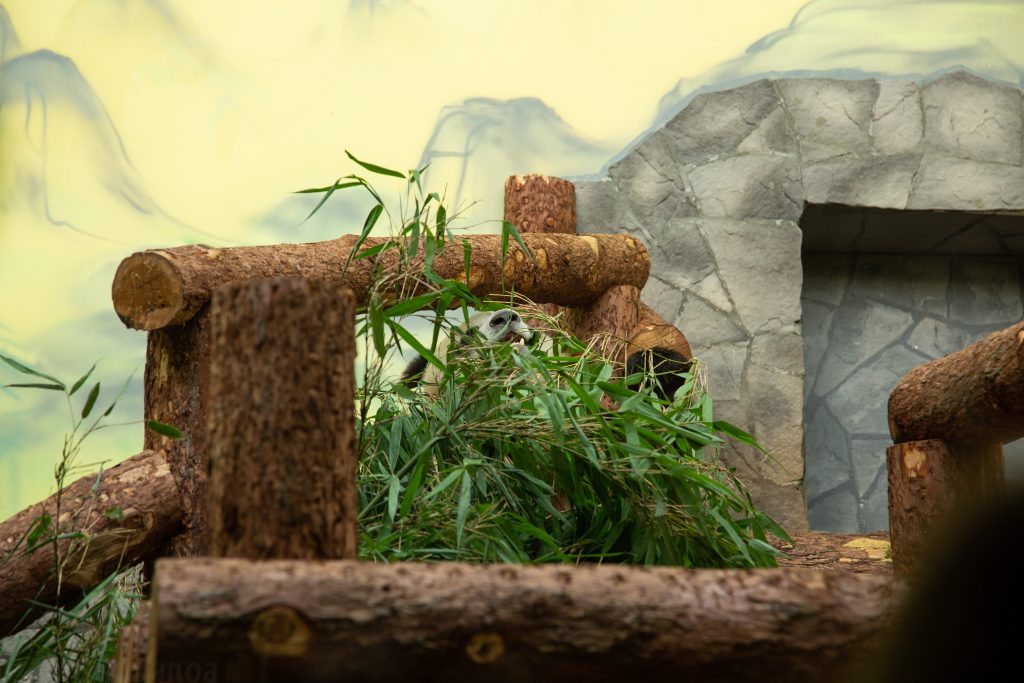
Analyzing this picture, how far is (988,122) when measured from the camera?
5207 millimetres

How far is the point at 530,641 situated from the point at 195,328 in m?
1.31

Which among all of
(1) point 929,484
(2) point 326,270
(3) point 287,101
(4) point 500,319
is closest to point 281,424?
(2) point 326,270

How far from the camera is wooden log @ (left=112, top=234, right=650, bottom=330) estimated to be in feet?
7.09

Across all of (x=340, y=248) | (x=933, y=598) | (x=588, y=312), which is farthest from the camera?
(x=588, y=312)

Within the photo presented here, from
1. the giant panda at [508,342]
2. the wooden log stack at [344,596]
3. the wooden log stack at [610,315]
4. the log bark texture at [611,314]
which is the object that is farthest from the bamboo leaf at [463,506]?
the log bark texture at [611,314]

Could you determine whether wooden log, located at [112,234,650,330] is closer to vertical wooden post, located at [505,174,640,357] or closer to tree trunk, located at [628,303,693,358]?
tree trunk, located at [628,303,693,358]

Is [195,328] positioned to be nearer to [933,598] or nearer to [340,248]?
[340,248]

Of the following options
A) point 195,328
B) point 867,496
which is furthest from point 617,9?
point 195,328

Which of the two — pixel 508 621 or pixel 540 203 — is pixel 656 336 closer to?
pixel 540 203

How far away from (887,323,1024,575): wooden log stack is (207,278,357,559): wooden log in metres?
1.28

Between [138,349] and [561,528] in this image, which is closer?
[561,528]

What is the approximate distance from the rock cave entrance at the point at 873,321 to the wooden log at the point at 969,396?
3.29m

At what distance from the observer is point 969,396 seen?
6.78 ft

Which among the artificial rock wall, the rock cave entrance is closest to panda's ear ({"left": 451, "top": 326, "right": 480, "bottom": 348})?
the artificial rock wall
